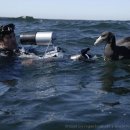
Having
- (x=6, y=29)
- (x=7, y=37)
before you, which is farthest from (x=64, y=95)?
(x=6, y=29)

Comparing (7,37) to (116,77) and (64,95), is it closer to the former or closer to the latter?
(116,77)

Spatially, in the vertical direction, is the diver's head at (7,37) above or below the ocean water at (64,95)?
above

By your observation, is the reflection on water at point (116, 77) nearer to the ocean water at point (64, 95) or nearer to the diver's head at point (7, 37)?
the ocean water at point (64, 95)

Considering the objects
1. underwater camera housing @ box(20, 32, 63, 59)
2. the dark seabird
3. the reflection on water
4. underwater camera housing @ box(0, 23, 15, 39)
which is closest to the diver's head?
underwater camera housing @ box(0, 23, 15, 39)

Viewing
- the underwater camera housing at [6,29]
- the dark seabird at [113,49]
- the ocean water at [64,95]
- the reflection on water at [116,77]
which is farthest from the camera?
the dark seabird at [113,49]

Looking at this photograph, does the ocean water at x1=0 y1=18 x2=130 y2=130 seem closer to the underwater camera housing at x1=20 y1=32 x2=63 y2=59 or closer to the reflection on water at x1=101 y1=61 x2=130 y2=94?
the reflection on water at x1=101 y1=61 x2=130 y2=94

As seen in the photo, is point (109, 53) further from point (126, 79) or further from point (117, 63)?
point (126, 79)

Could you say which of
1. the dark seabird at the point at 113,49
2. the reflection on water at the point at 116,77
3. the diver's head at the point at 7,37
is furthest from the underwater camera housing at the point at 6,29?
the reflection on water at the point at 116,77

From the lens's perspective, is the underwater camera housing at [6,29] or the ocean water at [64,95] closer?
the ocean water at [64,95]

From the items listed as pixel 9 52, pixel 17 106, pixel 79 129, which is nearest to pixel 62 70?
pixel 9 52

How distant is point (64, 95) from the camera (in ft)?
27.0

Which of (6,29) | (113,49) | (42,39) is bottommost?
(113,49)

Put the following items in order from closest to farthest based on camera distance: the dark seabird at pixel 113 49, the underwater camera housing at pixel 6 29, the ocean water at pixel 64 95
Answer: the ocean water at pixel 64 95 < the underwater camera housing at pixel 6 29 < the dark seabird at pixel 113 49

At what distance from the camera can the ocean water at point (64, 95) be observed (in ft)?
21.7
